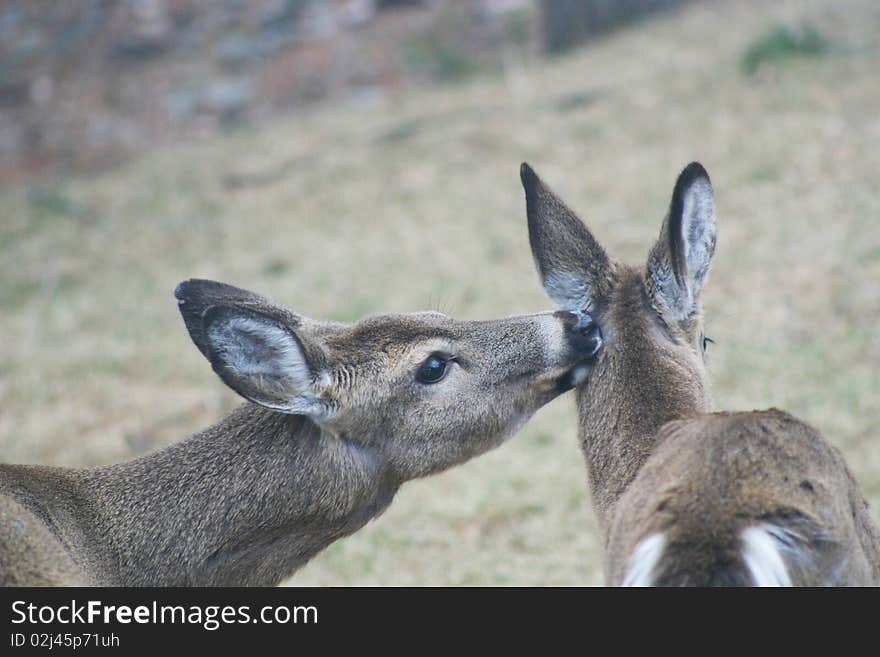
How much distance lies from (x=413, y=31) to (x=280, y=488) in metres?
10.7

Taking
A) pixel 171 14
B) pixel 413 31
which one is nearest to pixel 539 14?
pixel 413 31

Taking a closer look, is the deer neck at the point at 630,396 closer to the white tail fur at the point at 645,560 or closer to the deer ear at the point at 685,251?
the deer ear at the point at 685,251

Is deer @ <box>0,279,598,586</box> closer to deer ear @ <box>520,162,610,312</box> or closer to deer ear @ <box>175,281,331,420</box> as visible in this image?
deer ear @ <box>175,281,331,420</box>

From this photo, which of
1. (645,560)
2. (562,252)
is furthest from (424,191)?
(645,560)

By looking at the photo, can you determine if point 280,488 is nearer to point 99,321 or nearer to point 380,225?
point 99,321

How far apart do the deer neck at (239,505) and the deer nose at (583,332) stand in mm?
811

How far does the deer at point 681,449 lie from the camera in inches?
114

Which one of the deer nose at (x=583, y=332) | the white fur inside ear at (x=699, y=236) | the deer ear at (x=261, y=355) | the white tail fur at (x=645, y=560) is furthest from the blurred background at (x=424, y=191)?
the white tail fur at (x=645, y=560)

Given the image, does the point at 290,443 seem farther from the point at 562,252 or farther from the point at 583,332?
the point at 562,252

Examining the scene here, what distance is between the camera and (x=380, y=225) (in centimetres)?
1048

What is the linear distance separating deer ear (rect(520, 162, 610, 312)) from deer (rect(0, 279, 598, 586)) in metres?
0.13

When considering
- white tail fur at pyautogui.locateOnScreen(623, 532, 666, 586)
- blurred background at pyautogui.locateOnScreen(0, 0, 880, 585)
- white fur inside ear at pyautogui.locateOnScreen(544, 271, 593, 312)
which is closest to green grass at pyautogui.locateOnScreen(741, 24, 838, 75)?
blurred background at pyautogui.locateOnScreen(0, 0, 880, 585)

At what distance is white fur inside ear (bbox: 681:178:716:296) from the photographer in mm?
4109

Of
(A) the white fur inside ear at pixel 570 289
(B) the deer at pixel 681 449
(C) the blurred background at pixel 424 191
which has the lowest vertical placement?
(B) the deer at pixel 681 449
